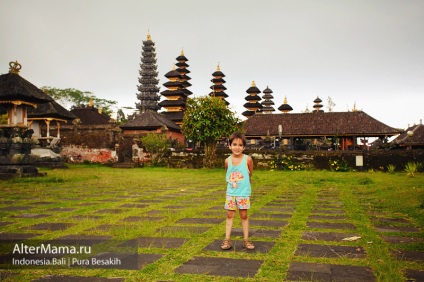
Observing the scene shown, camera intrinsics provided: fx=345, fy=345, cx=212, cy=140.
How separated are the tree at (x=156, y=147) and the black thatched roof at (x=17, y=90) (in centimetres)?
626

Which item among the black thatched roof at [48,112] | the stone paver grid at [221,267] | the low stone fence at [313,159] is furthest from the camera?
the black thatched roof at [48,112]

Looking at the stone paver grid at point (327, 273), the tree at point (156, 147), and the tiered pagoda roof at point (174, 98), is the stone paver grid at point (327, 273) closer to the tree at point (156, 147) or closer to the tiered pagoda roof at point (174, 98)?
the tree at point (156, 147)

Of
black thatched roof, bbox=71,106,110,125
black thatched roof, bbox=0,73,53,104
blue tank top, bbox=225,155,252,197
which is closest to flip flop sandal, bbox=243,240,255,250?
blue tank top, bbox=225,155,252,197

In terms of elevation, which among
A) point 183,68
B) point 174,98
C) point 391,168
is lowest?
point 391,168

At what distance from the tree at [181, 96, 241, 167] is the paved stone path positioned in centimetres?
1196

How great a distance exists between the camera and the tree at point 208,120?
60.8 feet

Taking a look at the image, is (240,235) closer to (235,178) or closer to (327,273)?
(235,178)

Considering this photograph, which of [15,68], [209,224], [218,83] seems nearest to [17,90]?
[15,68]

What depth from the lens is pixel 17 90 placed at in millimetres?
16188

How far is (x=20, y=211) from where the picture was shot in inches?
222

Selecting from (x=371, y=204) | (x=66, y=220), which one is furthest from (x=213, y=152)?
(x=66, y=220)

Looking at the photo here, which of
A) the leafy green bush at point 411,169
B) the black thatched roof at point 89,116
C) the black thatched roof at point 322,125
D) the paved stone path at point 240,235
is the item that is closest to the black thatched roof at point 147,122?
the black thatched roof at point 89,116

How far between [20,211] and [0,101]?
41.7 feet

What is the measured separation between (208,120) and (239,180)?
14718mm
